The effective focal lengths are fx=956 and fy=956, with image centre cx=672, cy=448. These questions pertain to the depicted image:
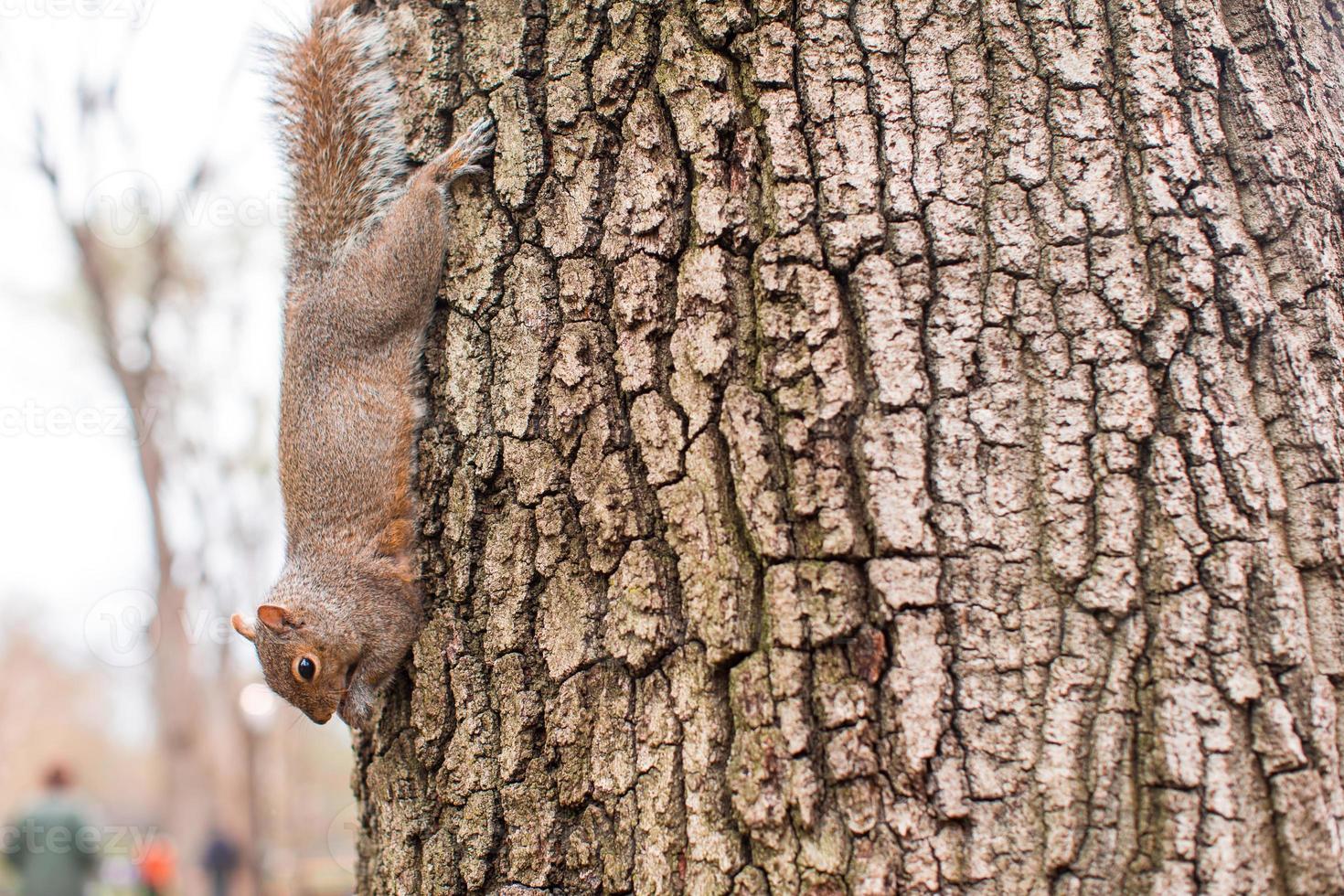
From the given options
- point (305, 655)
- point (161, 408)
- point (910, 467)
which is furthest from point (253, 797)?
point (910, 467)

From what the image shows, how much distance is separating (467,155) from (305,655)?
125cm

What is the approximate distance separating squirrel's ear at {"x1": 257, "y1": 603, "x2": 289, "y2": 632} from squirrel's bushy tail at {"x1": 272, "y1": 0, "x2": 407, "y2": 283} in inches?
30.6

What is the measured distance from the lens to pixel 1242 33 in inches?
54.7

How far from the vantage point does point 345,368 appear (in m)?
2.15

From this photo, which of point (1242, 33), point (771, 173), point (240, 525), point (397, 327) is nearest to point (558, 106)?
point (771, 173)

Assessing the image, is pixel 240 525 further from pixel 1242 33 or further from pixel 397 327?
pixel 1242 33

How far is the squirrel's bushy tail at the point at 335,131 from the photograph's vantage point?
2004mm

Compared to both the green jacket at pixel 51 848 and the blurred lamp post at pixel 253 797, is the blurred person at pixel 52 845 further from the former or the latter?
→ the blurred lamp post at pixel 253 797

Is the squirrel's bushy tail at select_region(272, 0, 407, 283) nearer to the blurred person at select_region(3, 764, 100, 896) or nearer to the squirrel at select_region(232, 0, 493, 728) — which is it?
the squirrel at select_region(232, 0, 493, 728)

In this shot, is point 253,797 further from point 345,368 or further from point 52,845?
point 345,368

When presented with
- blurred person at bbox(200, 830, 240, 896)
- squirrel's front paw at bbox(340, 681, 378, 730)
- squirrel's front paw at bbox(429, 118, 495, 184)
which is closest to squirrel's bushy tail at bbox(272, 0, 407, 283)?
squirrel's front paw at bbox(429, 118, 495, 184)

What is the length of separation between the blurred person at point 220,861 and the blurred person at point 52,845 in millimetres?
4029

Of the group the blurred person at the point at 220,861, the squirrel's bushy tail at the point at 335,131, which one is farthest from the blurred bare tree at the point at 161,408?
the squirrel's bushy tail at the point at 335,131

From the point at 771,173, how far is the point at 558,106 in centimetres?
41
